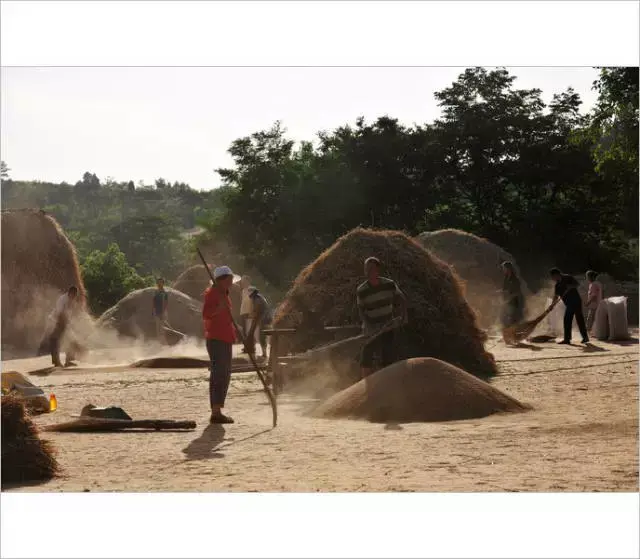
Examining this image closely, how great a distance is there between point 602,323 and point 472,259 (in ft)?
27.0

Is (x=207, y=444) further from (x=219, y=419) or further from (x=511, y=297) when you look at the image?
(x=511, y=297)

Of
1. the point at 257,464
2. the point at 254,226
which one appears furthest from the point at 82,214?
the point at 257,464

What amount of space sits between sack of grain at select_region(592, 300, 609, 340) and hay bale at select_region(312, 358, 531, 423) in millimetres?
10649

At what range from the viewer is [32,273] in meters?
24.4

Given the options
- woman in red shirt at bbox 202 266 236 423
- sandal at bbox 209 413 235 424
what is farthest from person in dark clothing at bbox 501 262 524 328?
sandal at bbox 209 413 235 424

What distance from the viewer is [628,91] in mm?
24422

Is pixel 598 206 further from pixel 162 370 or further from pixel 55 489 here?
pixel 55 489

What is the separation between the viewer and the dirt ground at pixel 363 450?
6.87 m

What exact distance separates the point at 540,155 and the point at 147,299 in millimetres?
18123

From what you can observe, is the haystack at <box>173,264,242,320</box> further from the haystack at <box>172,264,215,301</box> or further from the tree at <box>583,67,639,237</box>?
the tree at <box>583,67,639,237</box>

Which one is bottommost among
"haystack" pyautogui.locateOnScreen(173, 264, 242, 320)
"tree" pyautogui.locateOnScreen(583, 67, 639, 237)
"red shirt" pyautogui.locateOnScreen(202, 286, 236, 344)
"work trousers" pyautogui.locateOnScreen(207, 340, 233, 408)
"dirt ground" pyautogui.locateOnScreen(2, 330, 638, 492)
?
"dirt ground" pyautogui.locateOnScreen(2, 330, 638, 492)

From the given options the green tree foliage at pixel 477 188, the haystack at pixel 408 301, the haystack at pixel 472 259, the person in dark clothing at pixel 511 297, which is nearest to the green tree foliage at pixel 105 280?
the green tree foliage at pixel 477 188

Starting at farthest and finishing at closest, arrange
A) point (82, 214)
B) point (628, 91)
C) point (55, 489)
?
point (82, 214), point (628, 91), point (55, 489)

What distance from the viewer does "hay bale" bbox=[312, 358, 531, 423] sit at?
9961 millimetres
